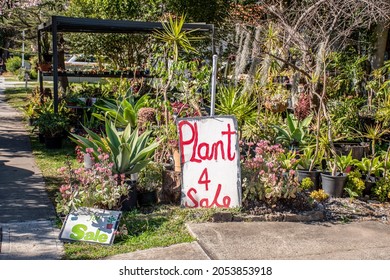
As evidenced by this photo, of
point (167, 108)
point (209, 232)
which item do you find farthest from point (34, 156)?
point (209, 232)

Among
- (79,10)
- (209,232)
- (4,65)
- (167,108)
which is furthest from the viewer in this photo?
(4,65)

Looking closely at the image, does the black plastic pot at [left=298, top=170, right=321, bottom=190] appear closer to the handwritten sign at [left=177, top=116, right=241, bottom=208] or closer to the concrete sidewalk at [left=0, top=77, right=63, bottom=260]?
the handwritten sign at [left=177, top=116, right=241, bottom=208]

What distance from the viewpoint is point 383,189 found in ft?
21.8

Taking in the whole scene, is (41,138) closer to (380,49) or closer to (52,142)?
(52,142)

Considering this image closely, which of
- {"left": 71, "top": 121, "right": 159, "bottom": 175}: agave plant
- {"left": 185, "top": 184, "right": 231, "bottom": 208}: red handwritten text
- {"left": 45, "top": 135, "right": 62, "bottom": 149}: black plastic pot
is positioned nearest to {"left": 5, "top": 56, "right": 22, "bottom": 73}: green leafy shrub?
{"left": 45, "top": 135, "right": 62, "bottom": 149}: black plastic pot

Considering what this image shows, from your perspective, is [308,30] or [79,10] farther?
[79,10]

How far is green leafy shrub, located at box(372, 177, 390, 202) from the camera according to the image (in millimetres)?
6652

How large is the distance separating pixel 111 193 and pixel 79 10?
1035 centimetres

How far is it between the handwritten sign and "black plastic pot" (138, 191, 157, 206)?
0.44 metres

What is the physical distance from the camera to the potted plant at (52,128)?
30.7 feet

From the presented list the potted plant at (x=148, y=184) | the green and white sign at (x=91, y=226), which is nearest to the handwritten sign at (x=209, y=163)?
the potted plant at (x=148, y=184)

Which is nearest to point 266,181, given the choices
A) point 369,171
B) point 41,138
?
point 369,171

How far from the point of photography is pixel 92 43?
48.5 feet
